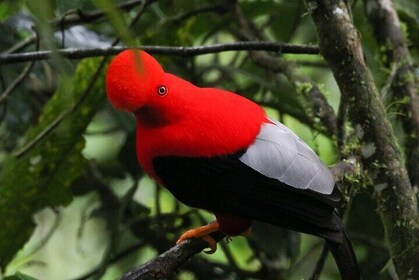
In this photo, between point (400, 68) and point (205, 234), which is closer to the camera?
point (205, 234)

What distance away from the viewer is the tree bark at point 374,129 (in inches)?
66.4

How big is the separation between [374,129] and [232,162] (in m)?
0.36

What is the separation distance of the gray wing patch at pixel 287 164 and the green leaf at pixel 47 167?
0.75m

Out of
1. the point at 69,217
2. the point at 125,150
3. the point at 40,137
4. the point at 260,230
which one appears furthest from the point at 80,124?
the point at 69,217

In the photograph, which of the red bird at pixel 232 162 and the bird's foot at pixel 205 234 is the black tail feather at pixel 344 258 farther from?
the bird's foot at pixel 205 234

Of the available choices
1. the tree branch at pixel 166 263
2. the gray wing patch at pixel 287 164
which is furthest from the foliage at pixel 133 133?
the tree branch at pixel 166 263

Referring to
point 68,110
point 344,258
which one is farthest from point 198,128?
point 68,110

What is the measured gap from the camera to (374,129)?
1.73 metres

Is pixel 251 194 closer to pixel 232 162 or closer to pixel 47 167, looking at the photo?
pixel 232 162

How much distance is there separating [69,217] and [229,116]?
2.06 meters

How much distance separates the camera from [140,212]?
2629 mm

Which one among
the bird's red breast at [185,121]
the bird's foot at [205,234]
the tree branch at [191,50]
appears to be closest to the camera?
the bird's red breast at [185,121]

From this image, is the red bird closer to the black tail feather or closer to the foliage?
the black tail feather

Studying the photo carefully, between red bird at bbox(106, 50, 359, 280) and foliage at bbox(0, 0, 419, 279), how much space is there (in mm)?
175
